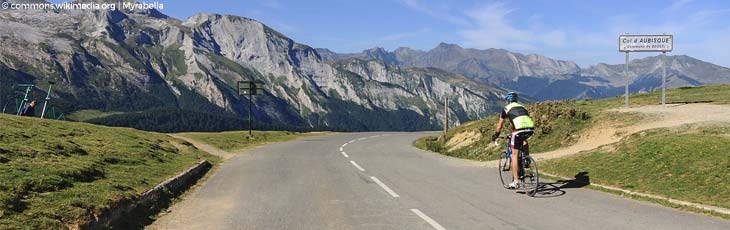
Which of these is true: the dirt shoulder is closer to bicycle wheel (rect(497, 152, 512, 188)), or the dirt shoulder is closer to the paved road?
the paved road

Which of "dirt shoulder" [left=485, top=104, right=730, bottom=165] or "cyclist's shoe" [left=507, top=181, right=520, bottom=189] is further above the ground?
"dirt shoulder" [left=485, top=104, right=730, bottom=165]

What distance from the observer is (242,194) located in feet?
45.2

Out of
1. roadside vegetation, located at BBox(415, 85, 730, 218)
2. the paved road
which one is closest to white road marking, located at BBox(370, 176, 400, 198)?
the paved road

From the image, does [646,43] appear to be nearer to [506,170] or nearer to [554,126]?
[554,126]

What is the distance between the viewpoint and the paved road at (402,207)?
9523 mm

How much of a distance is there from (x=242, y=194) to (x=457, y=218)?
6.36 meters

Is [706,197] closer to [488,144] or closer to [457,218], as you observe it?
[457,218]

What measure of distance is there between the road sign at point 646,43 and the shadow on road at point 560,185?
1607 cm

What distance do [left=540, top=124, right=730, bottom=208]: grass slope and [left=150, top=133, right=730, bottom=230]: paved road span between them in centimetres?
150

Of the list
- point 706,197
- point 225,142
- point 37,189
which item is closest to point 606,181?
point 706,197

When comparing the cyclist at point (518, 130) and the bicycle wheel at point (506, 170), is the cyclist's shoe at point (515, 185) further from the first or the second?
the bicycle wheel at point (506, 170)

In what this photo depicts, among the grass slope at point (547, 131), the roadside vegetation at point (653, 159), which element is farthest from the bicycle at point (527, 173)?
the grass slope at point (547, 131)

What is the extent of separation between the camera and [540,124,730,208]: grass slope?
1223 centimetres

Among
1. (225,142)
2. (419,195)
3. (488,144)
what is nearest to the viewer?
(419,195)
